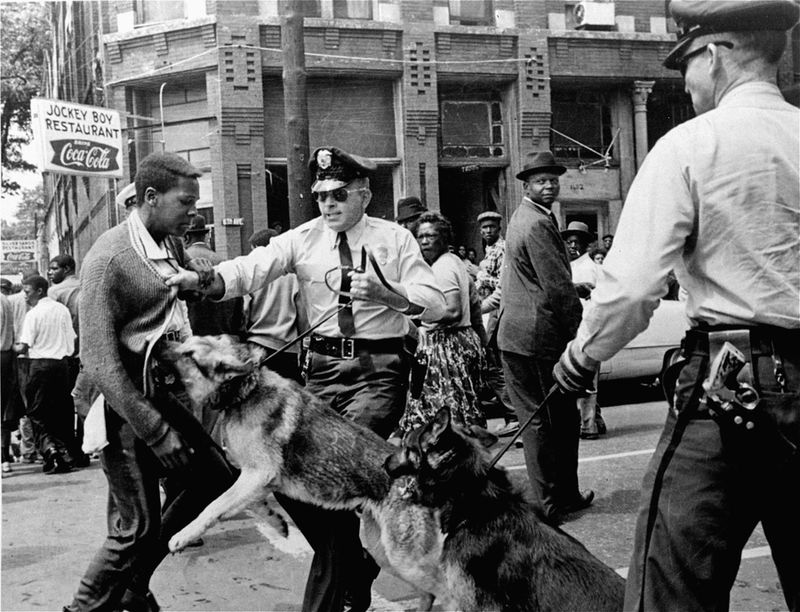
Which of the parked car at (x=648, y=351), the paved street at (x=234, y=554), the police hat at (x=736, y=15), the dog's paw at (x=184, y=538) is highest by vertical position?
the police hat at (x=736, y=15)

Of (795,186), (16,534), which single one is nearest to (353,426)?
(795,186)

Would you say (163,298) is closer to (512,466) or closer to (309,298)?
(309,298)

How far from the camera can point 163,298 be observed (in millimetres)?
3512

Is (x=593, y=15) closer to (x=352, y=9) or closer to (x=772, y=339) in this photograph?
(x=352, y=9)

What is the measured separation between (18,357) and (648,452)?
6.60 meters

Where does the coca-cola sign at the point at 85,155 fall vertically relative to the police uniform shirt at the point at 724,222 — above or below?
above

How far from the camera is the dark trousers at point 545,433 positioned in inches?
216

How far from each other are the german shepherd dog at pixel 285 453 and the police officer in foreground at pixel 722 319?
4.42ft

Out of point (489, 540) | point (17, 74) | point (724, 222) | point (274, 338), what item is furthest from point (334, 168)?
point (17, 74)

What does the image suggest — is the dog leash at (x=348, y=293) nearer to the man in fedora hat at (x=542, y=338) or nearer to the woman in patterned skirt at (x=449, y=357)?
the man in fedora hat at (x=542, y=338)

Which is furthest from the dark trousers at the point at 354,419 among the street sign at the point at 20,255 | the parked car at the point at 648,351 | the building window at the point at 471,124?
the street sign at the point at 20,255

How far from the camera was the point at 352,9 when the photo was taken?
56.1 feet

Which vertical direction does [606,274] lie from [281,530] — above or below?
above

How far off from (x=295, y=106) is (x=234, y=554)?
570 centimetres
